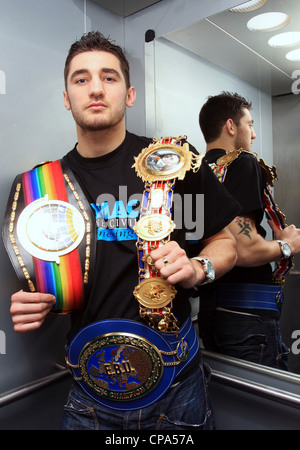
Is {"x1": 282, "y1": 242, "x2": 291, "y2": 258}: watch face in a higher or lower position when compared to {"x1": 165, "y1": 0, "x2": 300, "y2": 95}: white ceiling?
lower

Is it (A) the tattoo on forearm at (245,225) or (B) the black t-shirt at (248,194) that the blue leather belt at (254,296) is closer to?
(B) the black t-shirt at (248,194)

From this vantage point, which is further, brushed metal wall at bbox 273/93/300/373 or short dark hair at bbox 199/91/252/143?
short dark hair at bbox 199/91/252/143

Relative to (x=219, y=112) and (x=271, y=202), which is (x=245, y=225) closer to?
(x=271, y=202)

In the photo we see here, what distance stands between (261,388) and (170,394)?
378mm

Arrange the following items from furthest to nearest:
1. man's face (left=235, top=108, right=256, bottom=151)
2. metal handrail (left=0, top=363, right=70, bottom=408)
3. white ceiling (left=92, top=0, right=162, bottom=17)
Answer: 1. white ceiling (left=92, top=0, right=162, bottom=17)
2. man's face (left=235, top=108, right=256, bottom=151)
3. metal handrail (left=0, top=363, right=70, bottom=408)

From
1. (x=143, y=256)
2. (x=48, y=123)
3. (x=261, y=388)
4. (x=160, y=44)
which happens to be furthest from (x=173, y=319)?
(x=160, y=44)

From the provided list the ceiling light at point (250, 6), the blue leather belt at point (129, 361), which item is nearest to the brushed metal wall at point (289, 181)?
the ceiling light at point (250, 6)

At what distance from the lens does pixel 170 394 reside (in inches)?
38.9

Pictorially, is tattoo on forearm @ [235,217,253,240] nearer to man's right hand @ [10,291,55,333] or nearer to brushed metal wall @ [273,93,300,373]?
brushed metal wall @ [273,93,300,373]

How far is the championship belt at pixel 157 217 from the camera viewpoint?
36.6 inches

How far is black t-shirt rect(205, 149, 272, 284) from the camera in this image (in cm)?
136

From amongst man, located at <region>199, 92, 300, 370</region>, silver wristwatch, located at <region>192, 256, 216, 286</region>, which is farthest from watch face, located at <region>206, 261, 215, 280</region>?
man, located at <region>199, 92, 300, 370</region>
